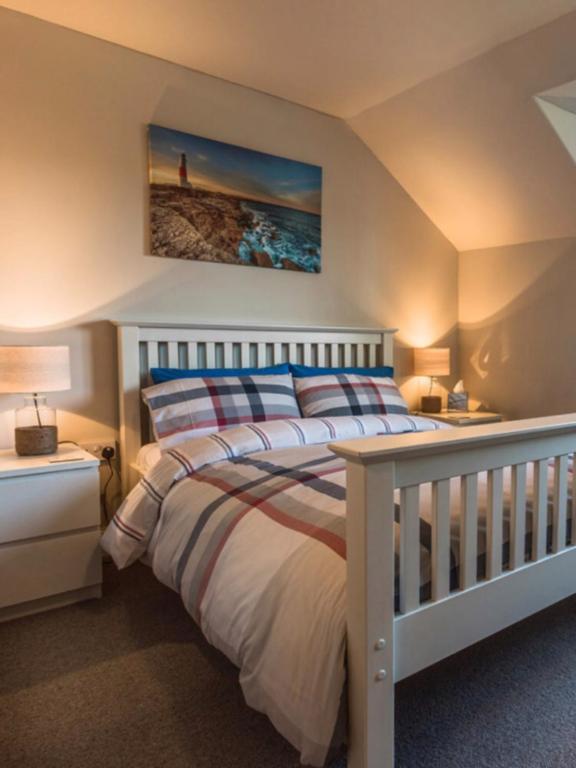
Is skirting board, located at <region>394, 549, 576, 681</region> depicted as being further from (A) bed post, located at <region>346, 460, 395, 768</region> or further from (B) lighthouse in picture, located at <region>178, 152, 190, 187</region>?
(B) lighthouse in picture, located at <region>178, 152, 190, 187</region>

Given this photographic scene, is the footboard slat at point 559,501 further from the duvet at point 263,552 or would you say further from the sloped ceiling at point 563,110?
the sloped ceiling at point 563,110

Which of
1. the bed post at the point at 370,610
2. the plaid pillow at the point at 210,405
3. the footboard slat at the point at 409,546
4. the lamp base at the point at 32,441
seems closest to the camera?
the bed post at the point at 370,610

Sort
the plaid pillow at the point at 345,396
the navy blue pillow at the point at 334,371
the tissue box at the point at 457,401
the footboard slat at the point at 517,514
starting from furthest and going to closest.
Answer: the tissue box at the point at 457,401, the navy blue pillow at the point at 334,371, the plaid pillow at the point at 345,396, the footboard slat at the point at 517,514

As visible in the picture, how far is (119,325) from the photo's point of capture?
2566 millimetres

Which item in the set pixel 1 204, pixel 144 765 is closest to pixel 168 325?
pixel 1 204

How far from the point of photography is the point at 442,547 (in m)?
1.33

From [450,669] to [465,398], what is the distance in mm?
2250

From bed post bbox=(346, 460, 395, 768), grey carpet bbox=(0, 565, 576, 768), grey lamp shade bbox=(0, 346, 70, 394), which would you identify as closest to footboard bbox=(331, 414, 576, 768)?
bed post bbox=(346, 460, 395, 768)

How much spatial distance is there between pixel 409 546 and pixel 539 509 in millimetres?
520

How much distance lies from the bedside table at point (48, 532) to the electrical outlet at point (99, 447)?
0.34 metres

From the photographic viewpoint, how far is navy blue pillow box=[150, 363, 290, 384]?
2582 mm

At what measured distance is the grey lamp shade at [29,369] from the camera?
7.00ft

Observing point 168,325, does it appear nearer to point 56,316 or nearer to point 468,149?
point 56,316

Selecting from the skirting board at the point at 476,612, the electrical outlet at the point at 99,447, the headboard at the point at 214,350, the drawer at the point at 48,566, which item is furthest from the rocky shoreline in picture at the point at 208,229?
the skirting board at the point at 476,612
